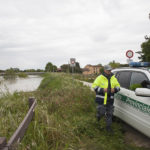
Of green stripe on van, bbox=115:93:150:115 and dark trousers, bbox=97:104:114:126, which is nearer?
green stripe on van, bbox=115:93:150:115

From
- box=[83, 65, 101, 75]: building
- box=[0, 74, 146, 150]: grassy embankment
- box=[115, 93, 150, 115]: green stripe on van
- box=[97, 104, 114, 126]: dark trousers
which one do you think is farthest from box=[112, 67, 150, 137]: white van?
box=[83, 65, 101, 75]: building

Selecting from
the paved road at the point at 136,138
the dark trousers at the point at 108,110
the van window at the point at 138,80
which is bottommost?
the paved road at the point at 136,138

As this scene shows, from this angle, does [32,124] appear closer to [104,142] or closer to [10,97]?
[104,142]

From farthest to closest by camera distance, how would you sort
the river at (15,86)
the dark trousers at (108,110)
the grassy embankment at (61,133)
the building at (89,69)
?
1. the building at (89,69)
2. the river at (15,86)
3. the dark trousers at (108,110)
4. the grassy embankment at (61,133)

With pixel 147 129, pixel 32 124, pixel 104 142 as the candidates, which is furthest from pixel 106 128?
pixel 32 124

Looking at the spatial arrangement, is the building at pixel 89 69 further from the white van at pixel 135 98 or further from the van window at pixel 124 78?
the white van at pixel 135 98

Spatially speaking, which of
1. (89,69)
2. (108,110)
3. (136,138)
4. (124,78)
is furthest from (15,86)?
(89,69)

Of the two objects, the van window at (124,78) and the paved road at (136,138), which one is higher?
the van window at (124,78)

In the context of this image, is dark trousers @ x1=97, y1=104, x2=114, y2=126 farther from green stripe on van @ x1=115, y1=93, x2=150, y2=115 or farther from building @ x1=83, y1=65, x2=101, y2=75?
building @ x1=83, y1=65, x2=101, y2=75

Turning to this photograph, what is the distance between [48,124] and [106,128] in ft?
5.48

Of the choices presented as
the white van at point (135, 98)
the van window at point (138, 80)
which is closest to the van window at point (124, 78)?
the white van at point (135, 98)

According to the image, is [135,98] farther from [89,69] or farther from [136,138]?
[89,69]

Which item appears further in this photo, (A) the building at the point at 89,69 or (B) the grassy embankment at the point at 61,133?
(A) the building at the point at 89,69

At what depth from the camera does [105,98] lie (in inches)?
170
